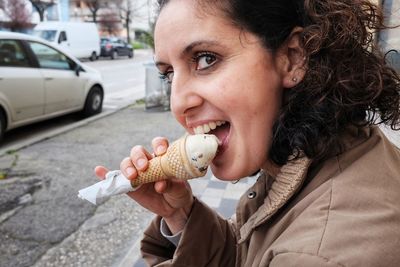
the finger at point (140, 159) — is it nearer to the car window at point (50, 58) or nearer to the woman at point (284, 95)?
the woman at point (284, 95)

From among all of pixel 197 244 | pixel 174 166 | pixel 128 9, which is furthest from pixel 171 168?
pixel 128 9

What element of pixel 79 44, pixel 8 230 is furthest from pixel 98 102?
pixel 79 44

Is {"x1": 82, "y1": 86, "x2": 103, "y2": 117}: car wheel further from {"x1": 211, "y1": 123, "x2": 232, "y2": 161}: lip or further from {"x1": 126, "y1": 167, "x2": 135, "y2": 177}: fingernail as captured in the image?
{"x1": 211, "y1": 123, "x2": 232, "y2": 161}: lip

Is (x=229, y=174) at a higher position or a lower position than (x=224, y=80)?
lower

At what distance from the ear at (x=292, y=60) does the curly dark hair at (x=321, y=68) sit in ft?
0.06

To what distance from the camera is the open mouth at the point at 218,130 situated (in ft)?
4.16

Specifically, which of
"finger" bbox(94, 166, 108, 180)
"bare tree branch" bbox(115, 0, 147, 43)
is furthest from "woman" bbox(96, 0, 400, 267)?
"bare tree branch" bbox(115, 0, 147, 43)

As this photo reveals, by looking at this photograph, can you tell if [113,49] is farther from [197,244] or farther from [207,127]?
[207,127]

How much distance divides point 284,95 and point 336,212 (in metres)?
0.49

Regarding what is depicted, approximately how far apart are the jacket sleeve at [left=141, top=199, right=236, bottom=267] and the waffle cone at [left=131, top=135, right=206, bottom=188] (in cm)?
29

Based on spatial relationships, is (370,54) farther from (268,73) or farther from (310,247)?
(310,247)

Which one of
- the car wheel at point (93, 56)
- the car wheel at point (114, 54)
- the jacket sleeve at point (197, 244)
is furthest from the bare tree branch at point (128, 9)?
the jacket sleeve at point (197, 244)

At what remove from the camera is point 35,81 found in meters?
6.36

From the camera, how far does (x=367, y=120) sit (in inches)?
46.3
